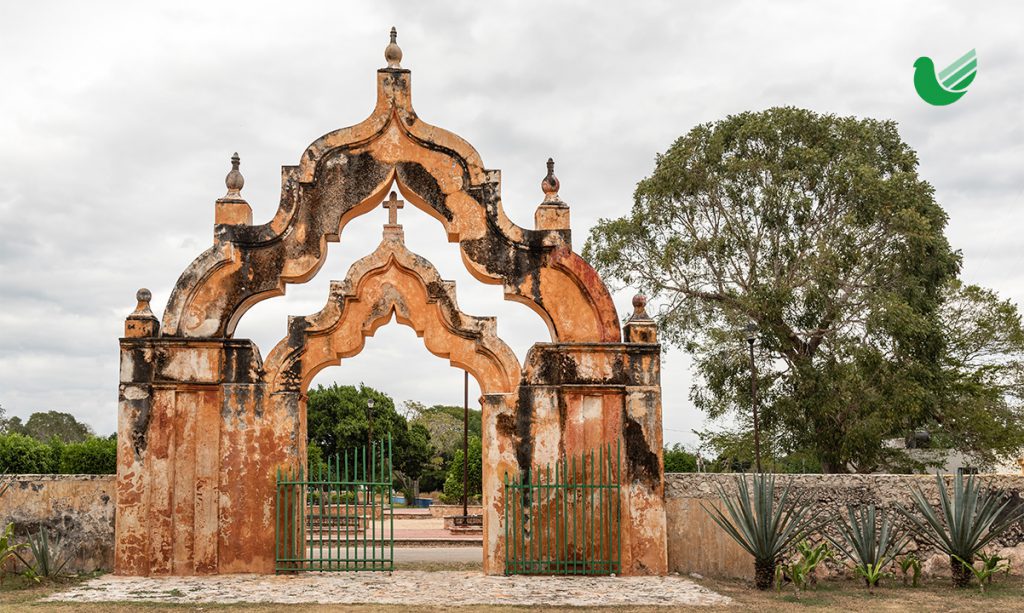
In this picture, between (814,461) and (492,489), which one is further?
(814,461)

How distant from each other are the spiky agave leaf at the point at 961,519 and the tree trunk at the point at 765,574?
70.7 inches

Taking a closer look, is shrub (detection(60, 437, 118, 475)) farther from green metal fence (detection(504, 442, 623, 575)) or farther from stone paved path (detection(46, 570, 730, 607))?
green metal fence (detection(504, 442, 623, 575))

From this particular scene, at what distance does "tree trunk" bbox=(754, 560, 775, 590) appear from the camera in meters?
10.3

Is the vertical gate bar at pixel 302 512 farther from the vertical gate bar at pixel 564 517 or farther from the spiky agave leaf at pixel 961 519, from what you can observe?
the spiky agave leaf at pixel 961 519

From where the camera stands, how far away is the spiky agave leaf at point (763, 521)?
10203 mm

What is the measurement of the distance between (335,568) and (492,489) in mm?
2102

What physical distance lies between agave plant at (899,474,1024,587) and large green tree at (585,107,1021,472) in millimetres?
9396

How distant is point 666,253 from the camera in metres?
22.2

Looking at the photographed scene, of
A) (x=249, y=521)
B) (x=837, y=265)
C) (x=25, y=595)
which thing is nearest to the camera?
(x=25, y=595)

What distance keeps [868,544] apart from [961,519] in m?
1.02

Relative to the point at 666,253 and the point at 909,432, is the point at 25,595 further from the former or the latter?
the point at 909,432

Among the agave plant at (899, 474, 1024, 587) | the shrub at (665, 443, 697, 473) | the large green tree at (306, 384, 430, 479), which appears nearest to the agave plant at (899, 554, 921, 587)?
the agave plant at (899, 474, 1024, 587)

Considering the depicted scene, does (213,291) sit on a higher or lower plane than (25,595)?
higher

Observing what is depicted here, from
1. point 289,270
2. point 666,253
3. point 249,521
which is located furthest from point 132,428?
point 666,253
